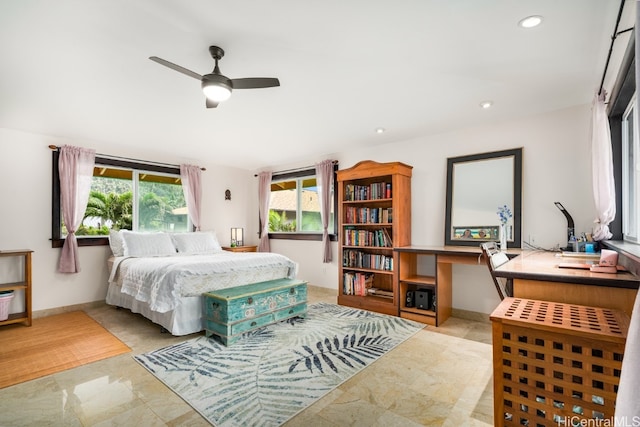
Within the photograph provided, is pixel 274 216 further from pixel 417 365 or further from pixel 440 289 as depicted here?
pixel 417 365

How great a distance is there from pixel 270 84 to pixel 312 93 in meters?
0.65

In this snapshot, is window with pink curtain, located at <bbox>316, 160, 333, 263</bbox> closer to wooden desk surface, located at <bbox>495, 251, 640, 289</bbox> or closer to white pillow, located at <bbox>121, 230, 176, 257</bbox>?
white pillow, located at <bbox>121, 230, 176, 257</bbox>

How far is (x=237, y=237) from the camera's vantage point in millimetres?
5977

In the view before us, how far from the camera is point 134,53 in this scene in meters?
2.20

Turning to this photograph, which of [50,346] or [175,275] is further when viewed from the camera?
[175,275]

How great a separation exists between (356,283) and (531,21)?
332cm

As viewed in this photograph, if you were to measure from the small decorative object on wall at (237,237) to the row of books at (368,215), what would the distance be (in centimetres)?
245

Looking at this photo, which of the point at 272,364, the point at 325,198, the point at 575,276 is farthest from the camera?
the point at 325,198

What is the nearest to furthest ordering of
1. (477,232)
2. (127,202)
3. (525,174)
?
(525,174), (477,232), (127,202)

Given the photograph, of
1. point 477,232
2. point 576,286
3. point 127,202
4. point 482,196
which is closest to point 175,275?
point 127,202

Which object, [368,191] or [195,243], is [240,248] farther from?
[368,191]

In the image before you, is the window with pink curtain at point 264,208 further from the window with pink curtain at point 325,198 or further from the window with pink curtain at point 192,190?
the window with pink curtain at point 325,198

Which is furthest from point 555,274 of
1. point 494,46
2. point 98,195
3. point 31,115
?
point 98,195

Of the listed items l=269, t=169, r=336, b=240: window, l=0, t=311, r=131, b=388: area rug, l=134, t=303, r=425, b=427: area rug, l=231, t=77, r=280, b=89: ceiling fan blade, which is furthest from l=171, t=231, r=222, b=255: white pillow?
l=231, t=77, r=280, b=89: ceiling fan blade
